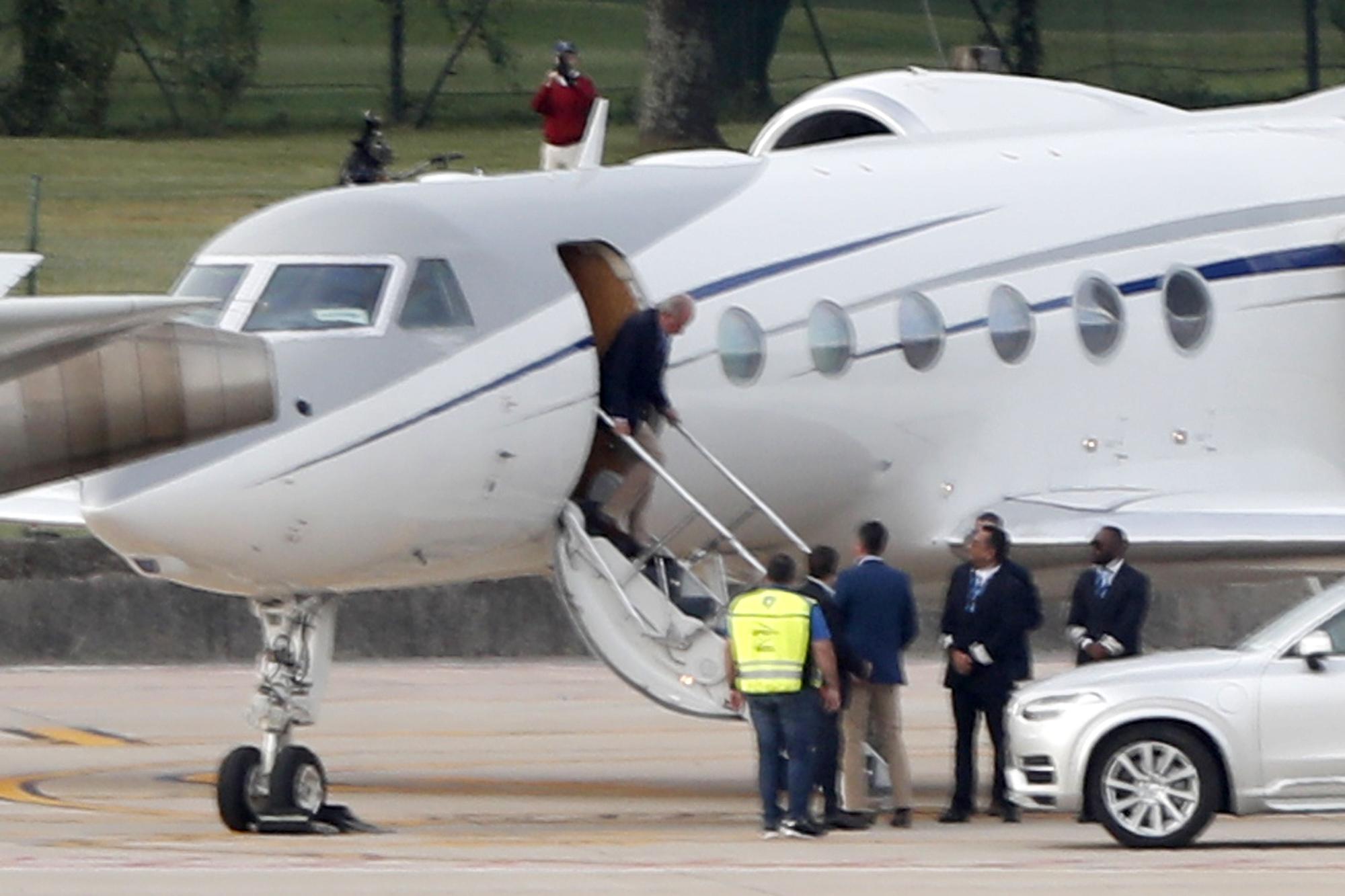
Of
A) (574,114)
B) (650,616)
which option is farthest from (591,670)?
(650,616)

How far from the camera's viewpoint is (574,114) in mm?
33656

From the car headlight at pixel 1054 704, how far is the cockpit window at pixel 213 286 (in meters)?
5.37

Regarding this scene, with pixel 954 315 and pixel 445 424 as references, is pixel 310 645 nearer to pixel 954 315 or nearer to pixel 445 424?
pixel 445 424

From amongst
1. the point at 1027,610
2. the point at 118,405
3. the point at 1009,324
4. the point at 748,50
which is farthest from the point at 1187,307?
the point at 748,50

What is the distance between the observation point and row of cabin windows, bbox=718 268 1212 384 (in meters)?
21.7

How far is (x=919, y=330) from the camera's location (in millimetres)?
22484

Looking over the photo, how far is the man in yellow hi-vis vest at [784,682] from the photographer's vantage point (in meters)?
19.3

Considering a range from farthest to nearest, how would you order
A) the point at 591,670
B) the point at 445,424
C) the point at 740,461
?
the point at 591,670
the point at 740,461
the point at 445,424

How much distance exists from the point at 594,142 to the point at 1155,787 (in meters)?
6.50

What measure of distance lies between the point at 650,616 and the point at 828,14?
125ft

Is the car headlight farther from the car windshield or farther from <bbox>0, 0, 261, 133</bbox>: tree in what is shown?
<bbox>0, 0, 261, 133</bbox>: tree

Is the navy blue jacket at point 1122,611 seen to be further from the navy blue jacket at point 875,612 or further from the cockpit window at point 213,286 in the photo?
the cockpit window at point 213,286

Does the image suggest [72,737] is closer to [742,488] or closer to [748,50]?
[742,488]

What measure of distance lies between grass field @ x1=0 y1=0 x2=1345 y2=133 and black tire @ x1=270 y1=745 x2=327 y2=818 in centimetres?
3395
